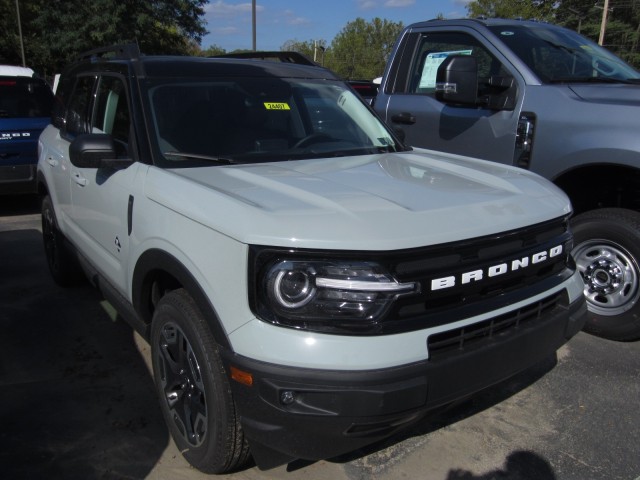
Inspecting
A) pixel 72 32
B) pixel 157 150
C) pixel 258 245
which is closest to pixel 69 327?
pixel 157 150

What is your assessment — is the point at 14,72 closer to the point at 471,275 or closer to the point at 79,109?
the point at 79,109

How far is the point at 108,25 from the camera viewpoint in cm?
2794

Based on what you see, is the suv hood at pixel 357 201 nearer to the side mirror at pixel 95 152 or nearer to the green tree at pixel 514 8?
the side mirror at pixel 95 152

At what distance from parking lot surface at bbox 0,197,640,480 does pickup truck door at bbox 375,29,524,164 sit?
63.2 inches

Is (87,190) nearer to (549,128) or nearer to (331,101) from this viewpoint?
(331,101)

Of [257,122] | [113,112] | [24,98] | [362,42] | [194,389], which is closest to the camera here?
[194,389]

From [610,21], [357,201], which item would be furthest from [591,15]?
[357,201]

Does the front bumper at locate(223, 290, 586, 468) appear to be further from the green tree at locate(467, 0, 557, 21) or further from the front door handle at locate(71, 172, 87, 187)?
the green tree at locate(467, 0, 557, 21)

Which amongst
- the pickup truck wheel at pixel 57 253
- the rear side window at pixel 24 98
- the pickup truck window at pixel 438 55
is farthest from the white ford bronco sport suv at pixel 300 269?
the rear side window at pixel 24 98

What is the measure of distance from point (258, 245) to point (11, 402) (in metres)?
2.11

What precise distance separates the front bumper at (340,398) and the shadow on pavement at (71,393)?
3.02 ft

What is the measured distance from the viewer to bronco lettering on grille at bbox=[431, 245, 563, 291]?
2131mm

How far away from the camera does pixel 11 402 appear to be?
3.21 meters

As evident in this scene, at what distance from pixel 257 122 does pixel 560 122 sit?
81.2 inches
